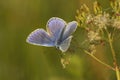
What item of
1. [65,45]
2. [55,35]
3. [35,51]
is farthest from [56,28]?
[35,51]

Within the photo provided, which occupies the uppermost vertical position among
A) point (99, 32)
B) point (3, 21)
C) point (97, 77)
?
point (99, 32)

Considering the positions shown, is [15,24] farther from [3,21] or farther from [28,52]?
[28,52]

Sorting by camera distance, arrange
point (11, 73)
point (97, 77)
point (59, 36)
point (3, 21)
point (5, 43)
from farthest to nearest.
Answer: point (3, 21), point (5, 43), point (11, 73), point (97, 77), point (59, 36)

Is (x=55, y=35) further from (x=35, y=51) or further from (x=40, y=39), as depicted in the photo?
(x=35, y=51)

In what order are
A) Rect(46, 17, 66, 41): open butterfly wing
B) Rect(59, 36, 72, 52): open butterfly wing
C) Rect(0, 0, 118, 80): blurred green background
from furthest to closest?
1. Rect(0, 0, 118, 80): blurred green background
2. Rect(46, 17, 66, 41): open butterfly wing
3. Rect(59, 36, 72, 52): open butterfly wing

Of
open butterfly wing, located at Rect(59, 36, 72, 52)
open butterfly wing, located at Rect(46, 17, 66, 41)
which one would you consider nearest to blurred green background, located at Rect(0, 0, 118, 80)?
open butterfly wing, located at Rect(46, 17, 66, 41)

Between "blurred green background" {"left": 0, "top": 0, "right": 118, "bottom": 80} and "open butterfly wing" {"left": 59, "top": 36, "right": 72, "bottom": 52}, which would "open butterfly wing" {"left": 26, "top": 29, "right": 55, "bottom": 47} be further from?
"blurred green background" {"left": 0, "top": 0, "right": 118, "bottom": 80}

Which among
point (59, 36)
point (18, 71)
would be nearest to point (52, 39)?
point (59, 36)
